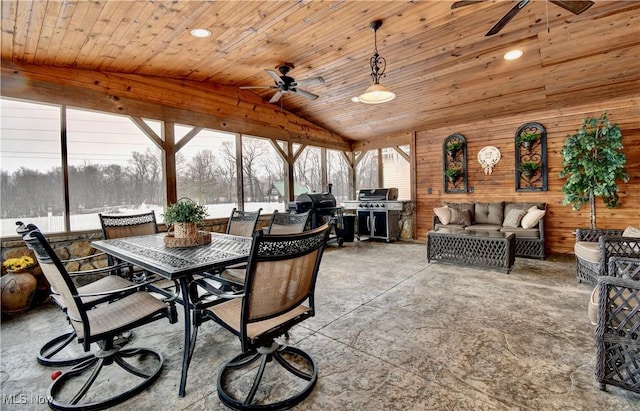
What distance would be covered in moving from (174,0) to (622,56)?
520cm

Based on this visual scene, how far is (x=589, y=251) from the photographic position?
318 centimetres

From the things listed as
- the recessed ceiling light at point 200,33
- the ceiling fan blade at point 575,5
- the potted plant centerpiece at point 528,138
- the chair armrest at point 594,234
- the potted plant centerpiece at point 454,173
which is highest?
the recessed ceiling light at point 200,33

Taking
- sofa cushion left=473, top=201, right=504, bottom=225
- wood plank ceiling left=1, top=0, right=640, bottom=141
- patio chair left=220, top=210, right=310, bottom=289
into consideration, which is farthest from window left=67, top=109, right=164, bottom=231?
sofa cushion left=473, top=201, right=504, bottom=225

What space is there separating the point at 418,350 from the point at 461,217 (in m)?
4.05

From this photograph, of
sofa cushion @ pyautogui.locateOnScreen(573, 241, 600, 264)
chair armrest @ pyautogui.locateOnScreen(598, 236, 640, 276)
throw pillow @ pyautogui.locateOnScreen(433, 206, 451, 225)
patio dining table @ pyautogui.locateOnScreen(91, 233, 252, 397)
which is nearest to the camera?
patio dining table @ pyautogui.locateOnScreen(91, 233, 252, 397)

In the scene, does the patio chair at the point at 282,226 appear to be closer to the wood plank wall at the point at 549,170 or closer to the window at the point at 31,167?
the window at the point at 31,167

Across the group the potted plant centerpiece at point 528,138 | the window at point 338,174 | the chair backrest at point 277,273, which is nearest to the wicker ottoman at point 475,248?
the potted plant centerpiece at point 528,138

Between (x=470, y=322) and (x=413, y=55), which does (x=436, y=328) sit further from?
(x=413, y=55)

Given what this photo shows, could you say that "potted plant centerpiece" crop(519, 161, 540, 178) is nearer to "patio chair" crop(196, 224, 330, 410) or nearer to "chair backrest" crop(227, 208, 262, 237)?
"chair backrest" crop(227, 208, 262, 237)

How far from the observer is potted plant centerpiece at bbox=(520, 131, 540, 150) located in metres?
5.25

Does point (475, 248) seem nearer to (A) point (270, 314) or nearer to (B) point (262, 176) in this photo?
(A) point (270, 314)

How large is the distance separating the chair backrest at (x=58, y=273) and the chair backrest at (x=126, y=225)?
1485 millimetres

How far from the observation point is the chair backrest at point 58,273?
4.78 ft

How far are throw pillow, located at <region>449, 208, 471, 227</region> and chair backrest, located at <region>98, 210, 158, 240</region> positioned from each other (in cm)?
501
